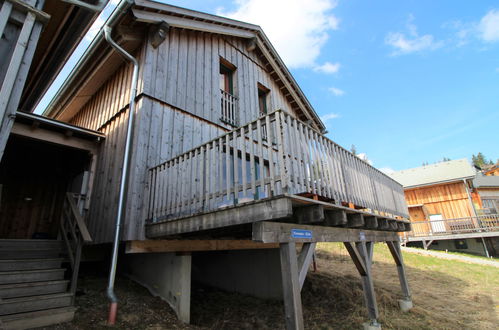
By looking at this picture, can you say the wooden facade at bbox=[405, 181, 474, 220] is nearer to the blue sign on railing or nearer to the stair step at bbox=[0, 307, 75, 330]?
the blue sign on railing

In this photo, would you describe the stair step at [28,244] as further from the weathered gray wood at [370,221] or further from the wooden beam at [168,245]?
the weathered gray wood at [370,221]

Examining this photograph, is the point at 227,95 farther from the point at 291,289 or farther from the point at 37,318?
the point at 37,318

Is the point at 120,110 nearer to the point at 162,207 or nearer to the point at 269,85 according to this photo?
the point at 162,207

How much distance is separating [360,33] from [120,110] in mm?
12773

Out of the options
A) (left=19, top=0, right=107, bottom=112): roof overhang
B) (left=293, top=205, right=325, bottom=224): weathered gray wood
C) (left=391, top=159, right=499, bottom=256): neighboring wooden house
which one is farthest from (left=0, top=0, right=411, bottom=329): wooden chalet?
(left=391, top=159, right=499, bottom=256): neighboring wooden house

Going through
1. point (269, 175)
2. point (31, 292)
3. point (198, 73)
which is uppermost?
point (198, 73)

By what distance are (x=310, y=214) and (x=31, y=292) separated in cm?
449

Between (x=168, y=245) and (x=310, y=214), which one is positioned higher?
(x=310, y=214)

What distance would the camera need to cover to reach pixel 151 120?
6078 millimetres

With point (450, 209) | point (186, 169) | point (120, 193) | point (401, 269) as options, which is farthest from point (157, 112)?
point (450, 209)

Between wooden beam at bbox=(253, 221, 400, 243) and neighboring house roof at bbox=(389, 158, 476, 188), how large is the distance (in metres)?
20.6

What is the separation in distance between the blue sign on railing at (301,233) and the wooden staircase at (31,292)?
11.8 ft

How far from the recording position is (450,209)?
2178cm

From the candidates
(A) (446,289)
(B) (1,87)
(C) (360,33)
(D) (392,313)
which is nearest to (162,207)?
(B) (1,87)
